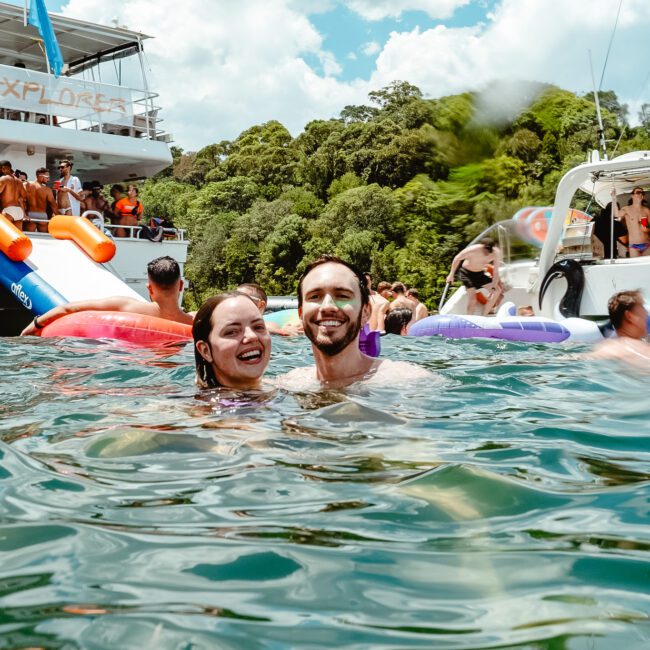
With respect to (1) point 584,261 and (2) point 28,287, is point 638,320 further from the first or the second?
(2) point 28,287

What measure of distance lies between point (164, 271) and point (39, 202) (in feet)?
20.6

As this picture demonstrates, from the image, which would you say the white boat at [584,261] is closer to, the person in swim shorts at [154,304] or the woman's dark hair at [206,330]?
the person in swim shorts at [154,304]

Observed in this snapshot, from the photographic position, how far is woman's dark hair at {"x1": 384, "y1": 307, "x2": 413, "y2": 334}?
8.88 metres

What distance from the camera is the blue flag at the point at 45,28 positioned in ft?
46.4

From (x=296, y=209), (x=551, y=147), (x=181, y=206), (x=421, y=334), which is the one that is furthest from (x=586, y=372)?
(x=181, y=206)

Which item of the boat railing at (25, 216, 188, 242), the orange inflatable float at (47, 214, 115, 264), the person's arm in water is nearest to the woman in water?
the person's arm in water

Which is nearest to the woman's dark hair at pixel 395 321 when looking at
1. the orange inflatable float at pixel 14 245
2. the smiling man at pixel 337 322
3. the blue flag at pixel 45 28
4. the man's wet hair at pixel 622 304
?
the man's wet hair at pixel 622 304

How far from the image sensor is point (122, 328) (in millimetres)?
6625

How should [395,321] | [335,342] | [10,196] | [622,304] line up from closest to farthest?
[335,342] < [622,304] < [395,321] < [10,196]

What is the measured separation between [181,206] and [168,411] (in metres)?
45.5

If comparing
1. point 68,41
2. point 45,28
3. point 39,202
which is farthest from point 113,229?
point 68,41

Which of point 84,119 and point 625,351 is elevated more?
point 84,119

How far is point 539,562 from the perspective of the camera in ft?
5.37

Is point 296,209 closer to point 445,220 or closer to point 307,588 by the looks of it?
point 445,220
